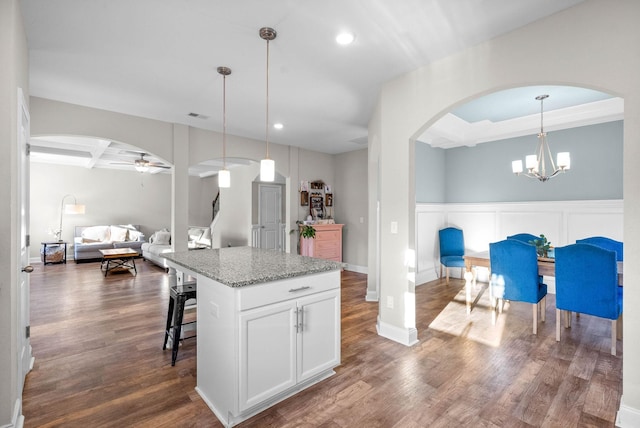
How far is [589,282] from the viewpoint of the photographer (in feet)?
9.11

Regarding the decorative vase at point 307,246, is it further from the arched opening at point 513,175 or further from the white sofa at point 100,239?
the white sofa at point 100,239

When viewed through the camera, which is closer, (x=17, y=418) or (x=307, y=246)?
(x=17, y=418)

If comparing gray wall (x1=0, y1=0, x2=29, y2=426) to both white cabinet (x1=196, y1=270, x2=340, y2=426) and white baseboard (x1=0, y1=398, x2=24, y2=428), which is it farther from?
white cabinet (x1=196, y1=270, x2=340, y2=426)

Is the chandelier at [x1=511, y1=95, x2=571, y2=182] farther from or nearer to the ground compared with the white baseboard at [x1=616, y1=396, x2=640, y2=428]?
farther from the ground

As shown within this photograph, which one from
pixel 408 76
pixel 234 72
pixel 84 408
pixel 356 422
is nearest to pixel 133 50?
pixel 234 72

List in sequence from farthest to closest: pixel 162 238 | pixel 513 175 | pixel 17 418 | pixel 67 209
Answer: pixel 67 209 → pixel 162 238 → pixel 513 175 → pixel 17 418

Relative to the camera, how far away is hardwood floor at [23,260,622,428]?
6.31 feet

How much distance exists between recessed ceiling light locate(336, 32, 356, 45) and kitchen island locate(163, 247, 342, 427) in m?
1.78

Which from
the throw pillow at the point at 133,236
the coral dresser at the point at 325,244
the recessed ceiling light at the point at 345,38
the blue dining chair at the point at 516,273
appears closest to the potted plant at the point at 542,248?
the blue dining chair at the point at 516,273

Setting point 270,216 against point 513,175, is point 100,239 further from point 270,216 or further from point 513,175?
point 513,175

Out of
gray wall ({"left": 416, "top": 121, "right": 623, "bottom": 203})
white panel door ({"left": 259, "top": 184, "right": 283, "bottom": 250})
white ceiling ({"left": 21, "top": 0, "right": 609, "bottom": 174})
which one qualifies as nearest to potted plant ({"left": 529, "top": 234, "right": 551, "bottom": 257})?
gray wall ({"left": 416, "top": 121, "right": 623, "bottom": 203})

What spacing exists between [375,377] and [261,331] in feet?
3.57

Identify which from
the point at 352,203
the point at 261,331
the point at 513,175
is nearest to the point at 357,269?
the point at 352,203

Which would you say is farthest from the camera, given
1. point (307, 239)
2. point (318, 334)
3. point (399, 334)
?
point (307, 239)
